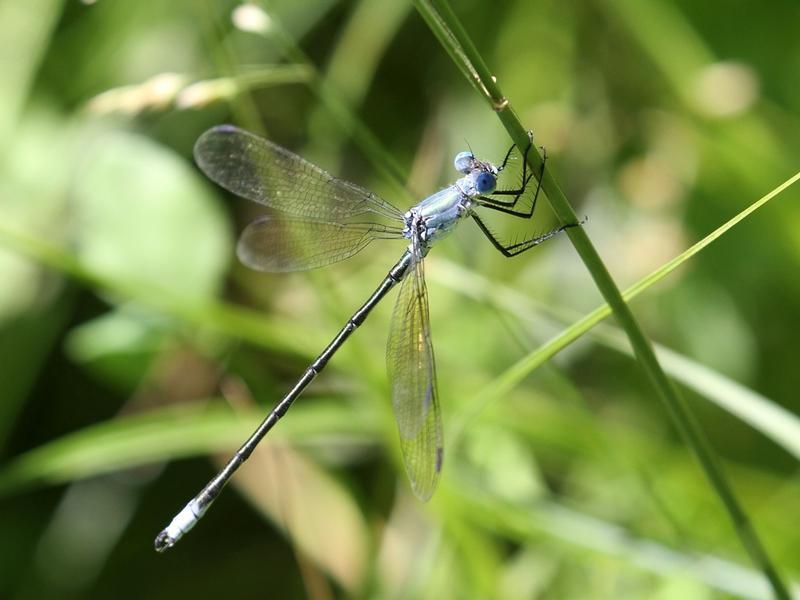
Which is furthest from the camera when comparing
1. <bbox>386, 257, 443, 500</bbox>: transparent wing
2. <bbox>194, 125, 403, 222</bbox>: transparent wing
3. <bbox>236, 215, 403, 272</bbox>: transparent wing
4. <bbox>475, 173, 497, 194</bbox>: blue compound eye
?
<bbox>236, 215, 403, 272</bbox>: transparent wing

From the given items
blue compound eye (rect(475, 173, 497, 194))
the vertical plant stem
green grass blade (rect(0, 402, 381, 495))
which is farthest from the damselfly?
the vertical plant stem

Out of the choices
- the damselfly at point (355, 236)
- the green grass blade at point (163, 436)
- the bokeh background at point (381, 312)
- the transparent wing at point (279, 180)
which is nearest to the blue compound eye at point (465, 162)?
the damselfly at point (355, 236)

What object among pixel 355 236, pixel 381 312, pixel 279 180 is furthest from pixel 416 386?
pixel 381 312

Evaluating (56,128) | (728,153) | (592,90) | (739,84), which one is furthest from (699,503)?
(56,128)

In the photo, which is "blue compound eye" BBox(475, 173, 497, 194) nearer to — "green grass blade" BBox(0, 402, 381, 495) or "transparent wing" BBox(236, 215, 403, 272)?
"transparent wing" BBox(236, 215, 403, 272)

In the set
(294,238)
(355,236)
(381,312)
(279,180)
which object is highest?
(279,180)

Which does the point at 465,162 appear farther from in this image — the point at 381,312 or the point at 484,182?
the point at 381,312

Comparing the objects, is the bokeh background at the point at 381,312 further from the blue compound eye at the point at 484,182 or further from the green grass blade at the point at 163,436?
the blue compound eye at the point at 484,182
